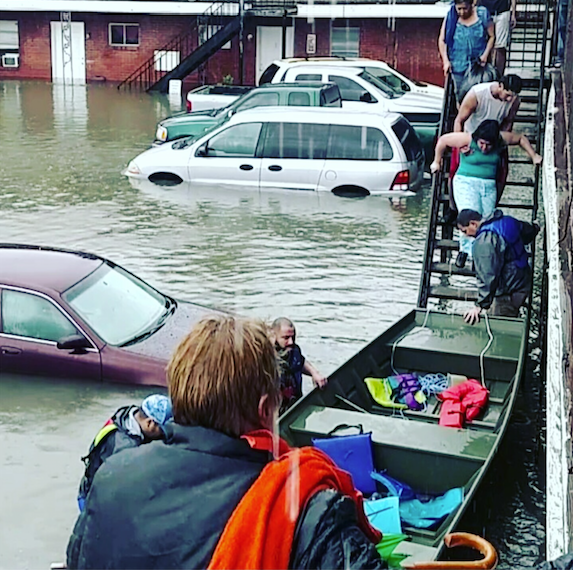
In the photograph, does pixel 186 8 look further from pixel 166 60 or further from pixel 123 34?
pixel 123 34

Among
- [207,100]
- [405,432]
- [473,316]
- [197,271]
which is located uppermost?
[207,100]

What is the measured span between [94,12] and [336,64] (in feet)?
53.2

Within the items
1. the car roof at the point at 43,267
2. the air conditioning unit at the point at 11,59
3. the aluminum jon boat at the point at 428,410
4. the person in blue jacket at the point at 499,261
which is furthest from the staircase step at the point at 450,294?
the air conditioning unit at the point at 11,59

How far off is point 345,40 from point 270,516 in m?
33.2

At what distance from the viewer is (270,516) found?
2428 millimetres

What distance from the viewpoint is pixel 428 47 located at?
A: 32.8 m

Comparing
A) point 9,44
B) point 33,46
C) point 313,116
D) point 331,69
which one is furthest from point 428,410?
point 9,44

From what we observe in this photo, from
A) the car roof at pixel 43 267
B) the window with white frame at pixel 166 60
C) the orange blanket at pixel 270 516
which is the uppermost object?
the orange blanket at pixel 270 516

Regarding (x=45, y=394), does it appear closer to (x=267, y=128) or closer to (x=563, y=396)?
(x=563, y=396)

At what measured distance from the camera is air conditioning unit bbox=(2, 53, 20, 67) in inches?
1485

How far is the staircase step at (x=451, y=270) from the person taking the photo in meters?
9.71

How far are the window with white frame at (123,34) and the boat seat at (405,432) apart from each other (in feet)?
102

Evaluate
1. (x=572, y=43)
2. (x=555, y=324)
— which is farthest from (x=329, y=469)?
(x=572, y=43)

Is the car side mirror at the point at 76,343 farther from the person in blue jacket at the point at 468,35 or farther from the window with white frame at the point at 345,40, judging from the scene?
the window with white frame at the point at 345,40
